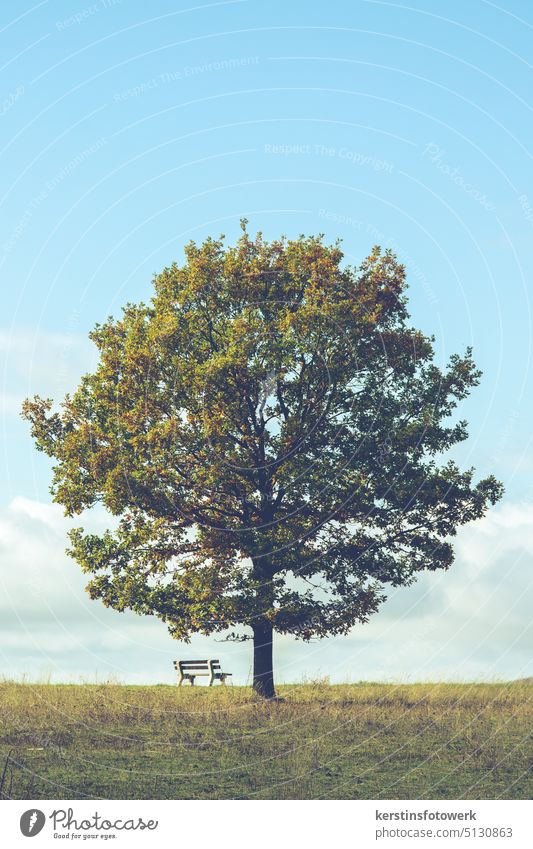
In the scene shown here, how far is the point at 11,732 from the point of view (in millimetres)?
22734

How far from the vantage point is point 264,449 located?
103ft

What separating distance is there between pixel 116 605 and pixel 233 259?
11524 millimetres

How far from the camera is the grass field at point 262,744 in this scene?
57.9ft

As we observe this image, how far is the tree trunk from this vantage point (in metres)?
31.0
